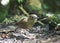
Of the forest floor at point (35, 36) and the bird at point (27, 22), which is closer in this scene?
the forest floor at point (35, 36)

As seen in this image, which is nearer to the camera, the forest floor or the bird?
the forest floor

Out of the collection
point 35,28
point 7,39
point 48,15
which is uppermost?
point 48,15

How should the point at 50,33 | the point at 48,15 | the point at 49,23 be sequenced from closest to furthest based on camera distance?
the point at 50,33, the point at 49,23, the point at 48,15

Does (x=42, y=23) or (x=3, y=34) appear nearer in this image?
→ (x=3, y=34)

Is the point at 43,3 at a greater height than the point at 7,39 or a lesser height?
greater

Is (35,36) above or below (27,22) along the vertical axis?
below

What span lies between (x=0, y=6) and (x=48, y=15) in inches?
52.4

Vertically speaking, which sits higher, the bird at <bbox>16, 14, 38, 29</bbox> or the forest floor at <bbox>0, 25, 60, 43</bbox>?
the bird at <bbox>16, 14, 38, 29</bbox>

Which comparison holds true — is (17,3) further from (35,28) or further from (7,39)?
Result: (7,39)

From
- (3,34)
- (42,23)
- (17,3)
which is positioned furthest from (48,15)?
(3,34)

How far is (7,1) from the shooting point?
618 centimetres

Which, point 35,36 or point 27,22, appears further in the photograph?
point 27,22

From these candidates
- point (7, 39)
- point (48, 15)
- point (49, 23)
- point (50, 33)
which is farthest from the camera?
point (48, 15)

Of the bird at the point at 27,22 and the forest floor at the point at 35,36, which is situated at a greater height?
the bird at the point at 27,22
